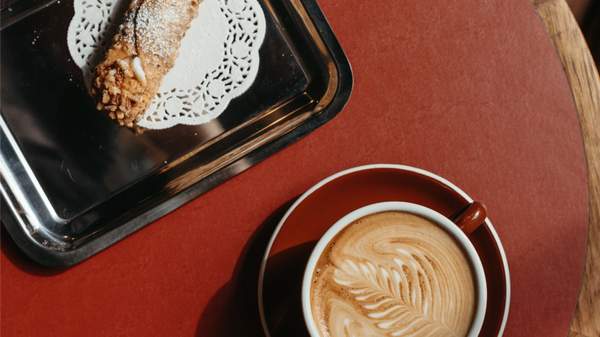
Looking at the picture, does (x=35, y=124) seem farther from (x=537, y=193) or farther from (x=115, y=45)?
(x=537, y=193)

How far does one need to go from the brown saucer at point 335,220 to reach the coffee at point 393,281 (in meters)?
0.11

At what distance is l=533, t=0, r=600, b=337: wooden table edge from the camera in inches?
39.6

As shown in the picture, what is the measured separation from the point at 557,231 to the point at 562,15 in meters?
0.36

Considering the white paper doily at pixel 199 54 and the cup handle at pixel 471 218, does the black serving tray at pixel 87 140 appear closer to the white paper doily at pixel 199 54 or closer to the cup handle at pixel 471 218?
the white paper doily at pixel 199 54

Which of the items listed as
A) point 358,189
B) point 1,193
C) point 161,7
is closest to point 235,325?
point 358,189

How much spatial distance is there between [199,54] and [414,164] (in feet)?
1.30

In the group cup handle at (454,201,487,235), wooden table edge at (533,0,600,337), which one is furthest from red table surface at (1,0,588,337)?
cup handle at (454,201,487,235)

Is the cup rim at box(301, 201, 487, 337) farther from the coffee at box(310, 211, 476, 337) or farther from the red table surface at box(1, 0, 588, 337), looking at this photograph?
the red table surface at box(1, 0, 588, 337)

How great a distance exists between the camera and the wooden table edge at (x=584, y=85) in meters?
1.00

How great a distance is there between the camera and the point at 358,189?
936 millimetres

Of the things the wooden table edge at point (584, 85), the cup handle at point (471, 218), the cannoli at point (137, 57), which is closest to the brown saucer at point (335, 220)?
the cup handle at point (471, 218)

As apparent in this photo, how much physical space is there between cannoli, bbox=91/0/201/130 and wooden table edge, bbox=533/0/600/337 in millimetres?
612

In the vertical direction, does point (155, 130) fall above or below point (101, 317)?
above

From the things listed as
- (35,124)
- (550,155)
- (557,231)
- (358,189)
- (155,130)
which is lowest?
(557,231)
